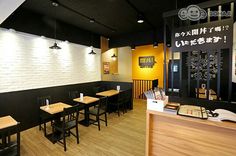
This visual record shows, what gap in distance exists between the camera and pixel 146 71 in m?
8.23

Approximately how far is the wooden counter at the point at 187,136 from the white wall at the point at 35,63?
136 inches

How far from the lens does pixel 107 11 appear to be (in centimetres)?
368

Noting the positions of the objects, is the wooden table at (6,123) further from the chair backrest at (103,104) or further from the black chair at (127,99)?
the black chair at (127,99)

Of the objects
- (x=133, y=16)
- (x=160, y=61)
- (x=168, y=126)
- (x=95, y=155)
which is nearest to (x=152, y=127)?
(x=168, y=126)

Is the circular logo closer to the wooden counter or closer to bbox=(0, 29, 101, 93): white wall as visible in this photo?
the wooden counter

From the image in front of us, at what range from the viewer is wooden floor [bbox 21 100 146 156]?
2.58 metres

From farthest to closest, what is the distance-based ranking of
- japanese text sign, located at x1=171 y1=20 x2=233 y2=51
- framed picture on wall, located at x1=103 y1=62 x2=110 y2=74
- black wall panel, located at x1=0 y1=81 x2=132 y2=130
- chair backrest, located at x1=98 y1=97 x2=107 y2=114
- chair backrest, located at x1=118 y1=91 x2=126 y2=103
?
framed picture on wall, located at x1=103 y1=62 x2=110 y2=74 < chair backrest, located at x1=118 y1=91 x2=126 y2=103 < chair backrest, located at x1=98 y1=97 x2=107 y2=114 < black wall panel, located at x1=0 y1=81 x2=132 y2=130 < japanese text sign, located at x1=171 y1=20 x2=233 y2=51

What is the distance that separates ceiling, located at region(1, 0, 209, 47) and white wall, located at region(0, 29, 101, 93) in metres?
0.82

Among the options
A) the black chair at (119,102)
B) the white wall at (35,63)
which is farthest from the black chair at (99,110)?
the white wall at (35,63)

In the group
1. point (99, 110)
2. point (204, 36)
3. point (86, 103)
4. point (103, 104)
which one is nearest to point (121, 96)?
point (103, 104)

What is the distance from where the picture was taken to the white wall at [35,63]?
3174 mm

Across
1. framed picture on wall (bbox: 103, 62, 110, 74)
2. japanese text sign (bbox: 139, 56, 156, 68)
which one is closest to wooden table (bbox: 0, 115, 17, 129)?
framed picture on wall (bbox: 103, 62, 110, 74)

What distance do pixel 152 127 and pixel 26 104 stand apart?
342cm

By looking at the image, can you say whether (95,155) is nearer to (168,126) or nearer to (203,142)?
(168,126)
